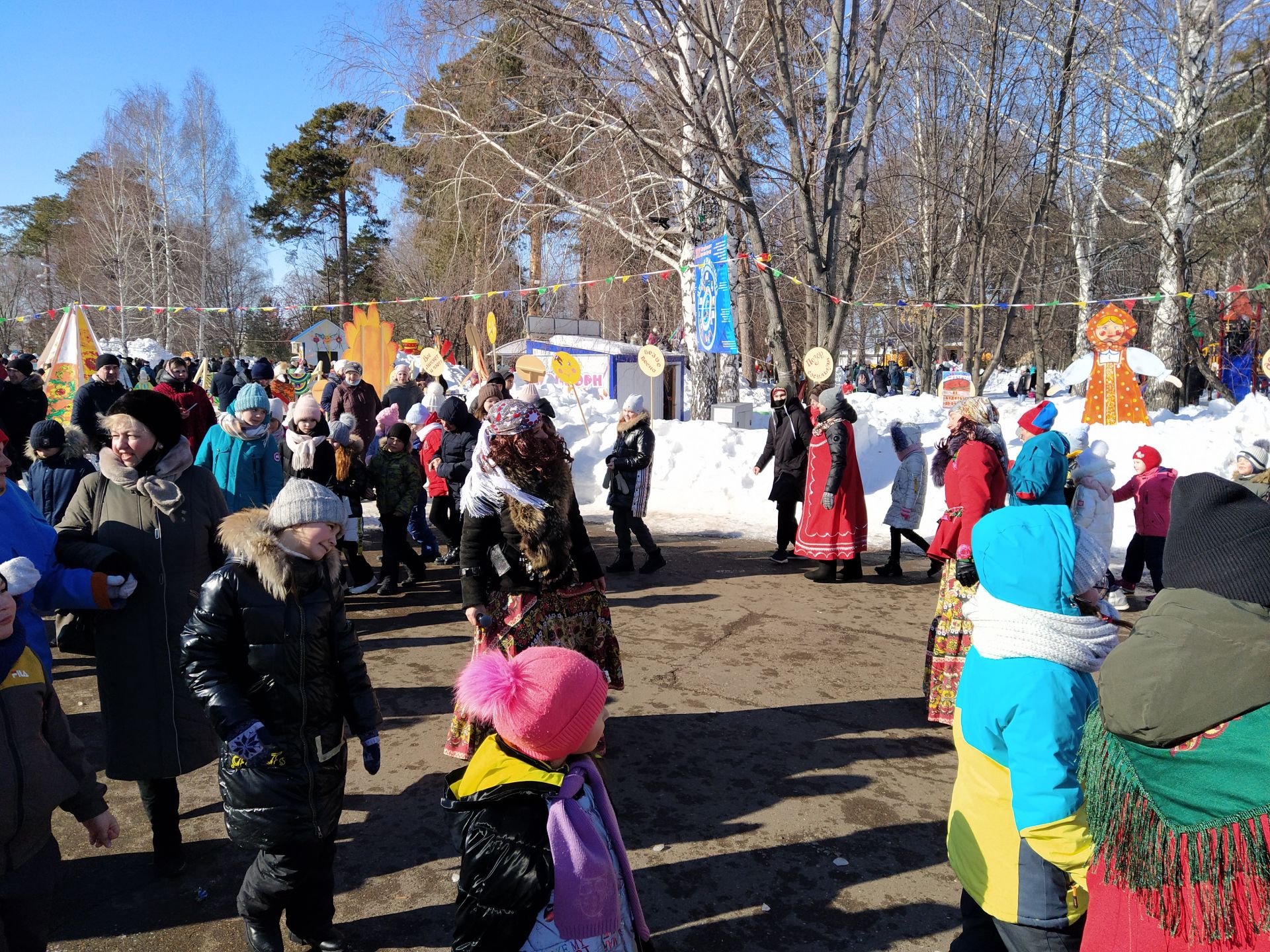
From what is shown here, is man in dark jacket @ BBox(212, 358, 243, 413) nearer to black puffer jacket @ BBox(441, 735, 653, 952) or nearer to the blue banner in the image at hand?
the blue banner

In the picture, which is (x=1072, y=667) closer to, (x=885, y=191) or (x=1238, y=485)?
(x=1238, y=485)

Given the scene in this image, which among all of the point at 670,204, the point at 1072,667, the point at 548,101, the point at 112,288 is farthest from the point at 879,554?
the point at 112,288

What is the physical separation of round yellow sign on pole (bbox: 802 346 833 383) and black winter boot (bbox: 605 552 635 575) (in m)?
3.12

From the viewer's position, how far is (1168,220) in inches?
587

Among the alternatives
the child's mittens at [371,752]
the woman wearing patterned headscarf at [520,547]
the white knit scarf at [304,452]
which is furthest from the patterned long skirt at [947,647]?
the white knit scarf at [304,452]

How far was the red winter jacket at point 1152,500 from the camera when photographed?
689cm

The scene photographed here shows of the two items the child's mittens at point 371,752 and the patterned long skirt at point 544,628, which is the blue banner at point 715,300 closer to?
the patterned long skirt at point 544,628

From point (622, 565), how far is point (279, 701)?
5.67m

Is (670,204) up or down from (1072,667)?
up

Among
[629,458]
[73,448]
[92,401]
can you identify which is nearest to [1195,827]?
[629,458]

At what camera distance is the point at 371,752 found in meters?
2.70

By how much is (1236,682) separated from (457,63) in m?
19.2

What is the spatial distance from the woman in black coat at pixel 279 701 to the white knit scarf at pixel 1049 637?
201cm

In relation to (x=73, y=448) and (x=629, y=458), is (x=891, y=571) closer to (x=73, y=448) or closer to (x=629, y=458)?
(x=629, y=458)
